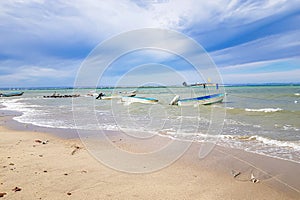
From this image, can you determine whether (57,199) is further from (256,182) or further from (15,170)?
(256,182)

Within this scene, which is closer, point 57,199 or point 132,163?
point 57,199

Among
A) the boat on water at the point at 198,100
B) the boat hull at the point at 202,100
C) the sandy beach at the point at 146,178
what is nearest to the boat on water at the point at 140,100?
the boat on water at the point at 198,100

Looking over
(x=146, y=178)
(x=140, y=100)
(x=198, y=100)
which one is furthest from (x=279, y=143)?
(x=140, y=100)

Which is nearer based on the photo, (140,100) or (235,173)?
(235,173)

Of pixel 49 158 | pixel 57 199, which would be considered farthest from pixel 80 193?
pixel 49 158

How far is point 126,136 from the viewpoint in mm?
9438

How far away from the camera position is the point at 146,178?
476 centimetres

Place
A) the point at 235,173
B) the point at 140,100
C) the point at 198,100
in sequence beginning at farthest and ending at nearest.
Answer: the point at 140,100, the point at 198,100, the point at 235,173

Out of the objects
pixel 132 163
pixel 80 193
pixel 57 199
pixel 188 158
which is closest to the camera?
pixel 57 199

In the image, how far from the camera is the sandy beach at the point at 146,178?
3.99 metres

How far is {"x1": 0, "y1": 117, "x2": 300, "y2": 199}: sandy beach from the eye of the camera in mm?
3990

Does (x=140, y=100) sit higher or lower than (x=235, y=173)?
higher

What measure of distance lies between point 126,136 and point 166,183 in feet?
16.9

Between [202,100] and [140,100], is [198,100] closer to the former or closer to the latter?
[202,100]
